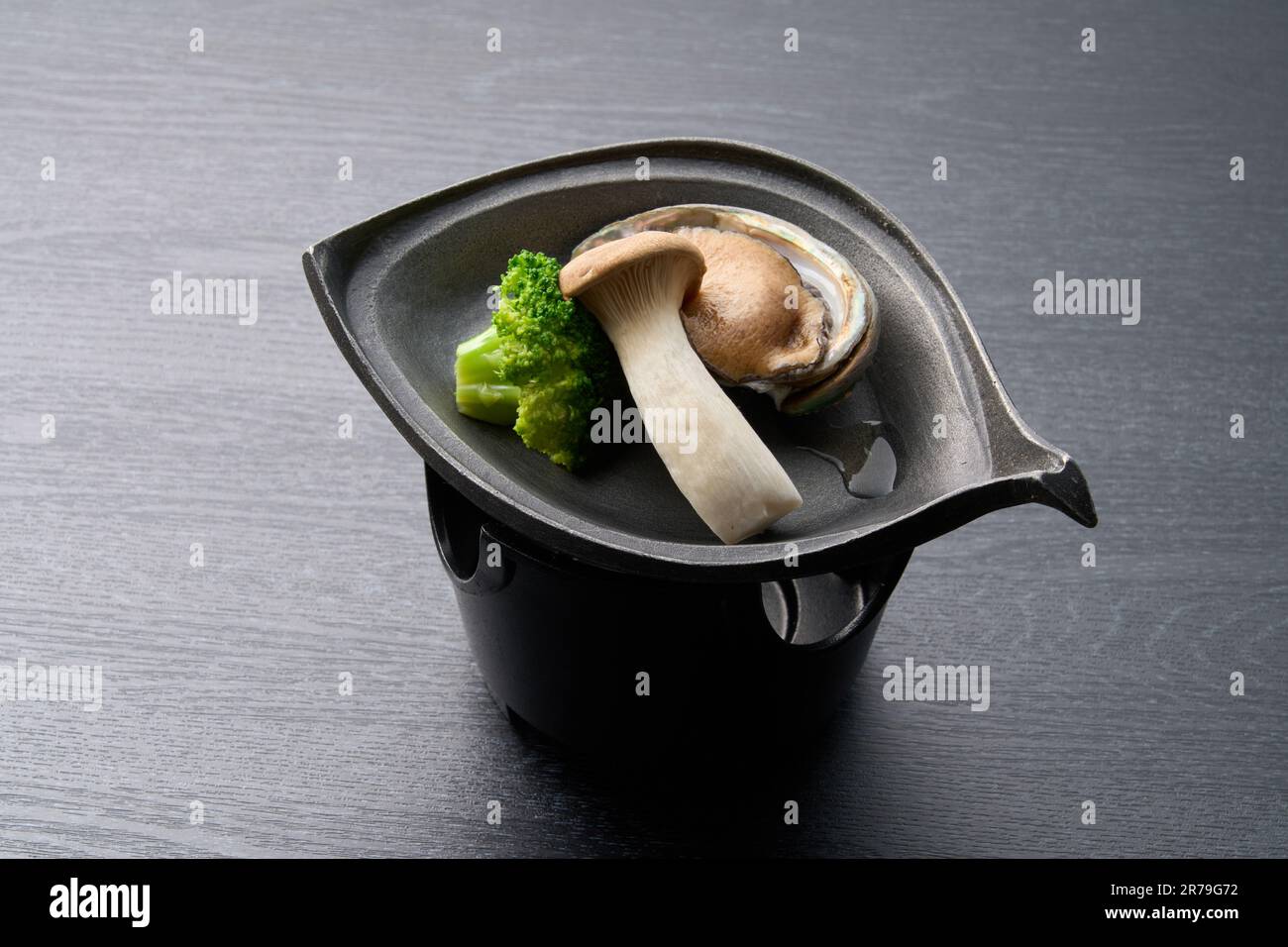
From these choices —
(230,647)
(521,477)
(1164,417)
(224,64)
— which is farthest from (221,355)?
(1164,417)

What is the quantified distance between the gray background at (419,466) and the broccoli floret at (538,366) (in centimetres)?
45

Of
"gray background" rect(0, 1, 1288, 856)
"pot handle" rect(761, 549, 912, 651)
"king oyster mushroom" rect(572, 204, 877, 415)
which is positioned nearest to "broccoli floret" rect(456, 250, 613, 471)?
"king oyster mushroom" rect(572, 204, 877, 415)

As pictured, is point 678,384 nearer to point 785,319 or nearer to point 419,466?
point 785,319

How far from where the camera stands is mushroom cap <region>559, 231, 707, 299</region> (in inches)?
45.3

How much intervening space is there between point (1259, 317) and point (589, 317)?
1.20 m

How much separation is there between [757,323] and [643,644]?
0.32 meters

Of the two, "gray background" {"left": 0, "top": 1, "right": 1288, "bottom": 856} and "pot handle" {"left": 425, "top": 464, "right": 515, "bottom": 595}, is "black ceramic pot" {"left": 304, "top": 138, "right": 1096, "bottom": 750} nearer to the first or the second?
"pot handle" {"left": 425, "top": 464, "right": 515, "bottom": 595}

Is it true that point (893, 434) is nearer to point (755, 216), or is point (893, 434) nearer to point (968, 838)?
point (755, 216)

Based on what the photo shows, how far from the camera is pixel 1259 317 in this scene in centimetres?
194

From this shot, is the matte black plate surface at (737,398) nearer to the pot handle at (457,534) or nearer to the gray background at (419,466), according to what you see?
the pot handle at (457,534)

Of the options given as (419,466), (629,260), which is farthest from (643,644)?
(419,466)

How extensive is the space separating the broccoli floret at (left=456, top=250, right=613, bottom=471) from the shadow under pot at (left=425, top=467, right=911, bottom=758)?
4.1 inches

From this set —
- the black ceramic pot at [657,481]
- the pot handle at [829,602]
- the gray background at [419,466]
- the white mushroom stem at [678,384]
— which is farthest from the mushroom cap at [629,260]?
the gray background at [419,466]

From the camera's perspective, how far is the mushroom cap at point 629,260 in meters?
1.15
